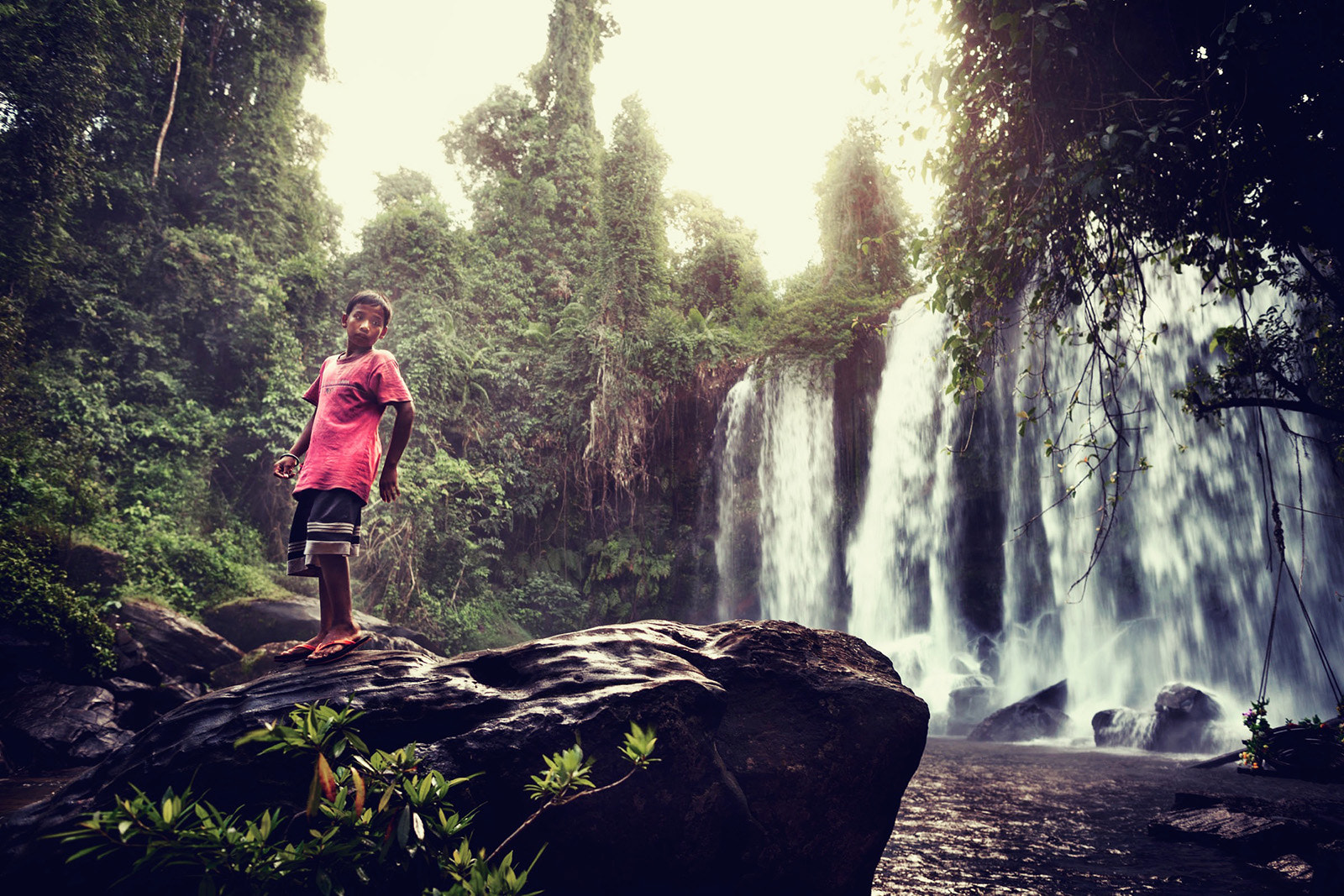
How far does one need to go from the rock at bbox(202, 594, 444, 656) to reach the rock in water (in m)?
9.46

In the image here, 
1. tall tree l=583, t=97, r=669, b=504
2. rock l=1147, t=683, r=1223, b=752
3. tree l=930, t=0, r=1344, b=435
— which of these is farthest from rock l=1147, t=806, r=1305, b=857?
tall tree l=583, t=97, r=669, b=504

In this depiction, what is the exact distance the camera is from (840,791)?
305 cm

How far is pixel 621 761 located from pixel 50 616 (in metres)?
9.95

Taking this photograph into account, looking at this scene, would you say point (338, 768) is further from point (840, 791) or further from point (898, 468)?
point (898, 468)

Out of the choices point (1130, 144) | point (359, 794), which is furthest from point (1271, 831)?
point (359, 794)

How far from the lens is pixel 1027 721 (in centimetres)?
1041

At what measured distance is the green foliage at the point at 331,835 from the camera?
183cm

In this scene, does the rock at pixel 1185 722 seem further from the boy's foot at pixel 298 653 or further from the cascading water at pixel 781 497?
the boy's foot at pixel 298 653

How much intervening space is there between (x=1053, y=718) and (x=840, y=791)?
9549 mm

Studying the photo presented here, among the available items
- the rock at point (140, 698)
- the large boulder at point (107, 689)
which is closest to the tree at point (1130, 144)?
the large boulder at point (107, 689)

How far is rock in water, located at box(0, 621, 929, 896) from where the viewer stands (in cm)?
256

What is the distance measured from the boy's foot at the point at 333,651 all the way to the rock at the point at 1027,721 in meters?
9.78

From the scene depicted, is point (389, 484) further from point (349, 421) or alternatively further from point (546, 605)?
point (546, 605)

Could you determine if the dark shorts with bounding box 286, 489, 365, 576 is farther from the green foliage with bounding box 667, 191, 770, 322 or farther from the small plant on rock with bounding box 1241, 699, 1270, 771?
the green foliage with bounding box 667, 191, 770, 322
